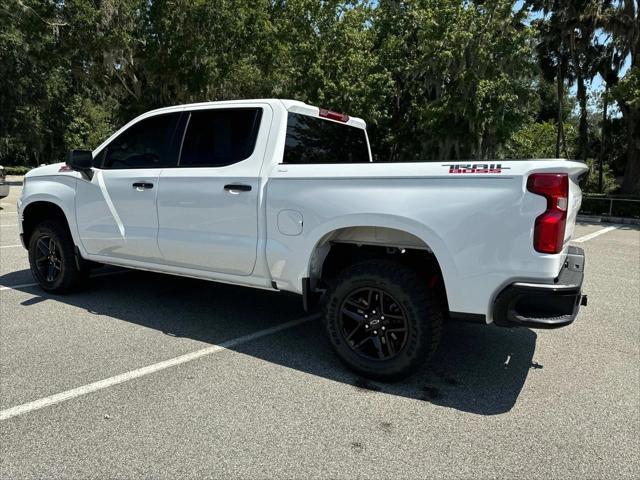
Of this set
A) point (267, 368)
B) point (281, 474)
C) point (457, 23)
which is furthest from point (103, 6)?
point (281, 474)

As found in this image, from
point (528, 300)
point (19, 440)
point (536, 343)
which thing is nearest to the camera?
point (19, 440)

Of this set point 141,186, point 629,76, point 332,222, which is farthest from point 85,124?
point 332,222

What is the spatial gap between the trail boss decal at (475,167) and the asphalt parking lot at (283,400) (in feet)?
5.08

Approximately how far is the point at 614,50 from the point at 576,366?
26223 mm

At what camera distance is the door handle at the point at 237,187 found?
4066 mm

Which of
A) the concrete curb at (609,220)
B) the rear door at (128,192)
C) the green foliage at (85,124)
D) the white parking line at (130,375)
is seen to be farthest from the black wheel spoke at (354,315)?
the green foliage at (85,124)

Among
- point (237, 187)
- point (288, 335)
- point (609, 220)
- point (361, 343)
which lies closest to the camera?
point (361, 343)

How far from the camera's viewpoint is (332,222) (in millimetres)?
3686

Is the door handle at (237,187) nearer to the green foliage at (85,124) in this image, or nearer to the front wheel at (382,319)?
the front wheel at (382,319)

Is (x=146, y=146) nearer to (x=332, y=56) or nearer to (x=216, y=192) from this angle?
(x=216, y=192)

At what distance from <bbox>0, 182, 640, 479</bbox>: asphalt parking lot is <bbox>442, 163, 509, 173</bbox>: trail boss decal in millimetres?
1548

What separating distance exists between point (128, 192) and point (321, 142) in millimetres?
1901

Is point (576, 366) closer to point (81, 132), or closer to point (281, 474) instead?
point (281, 474)

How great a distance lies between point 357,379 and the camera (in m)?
3.75
